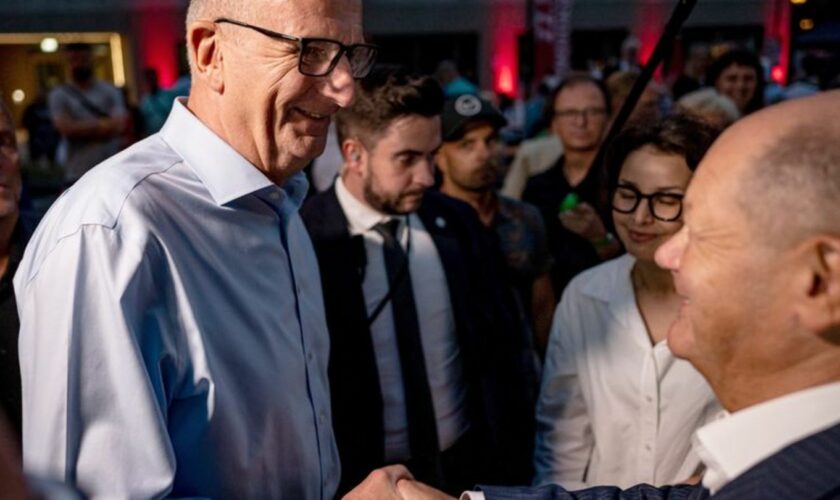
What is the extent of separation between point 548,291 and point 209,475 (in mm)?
2348

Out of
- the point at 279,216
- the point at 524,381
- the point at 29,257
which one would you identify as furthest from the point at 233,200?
the point at 524,381

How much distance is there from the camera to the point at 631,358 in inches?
85.4

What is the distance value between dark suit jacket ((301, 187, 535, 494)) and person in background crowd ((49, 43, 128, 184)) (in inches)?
155

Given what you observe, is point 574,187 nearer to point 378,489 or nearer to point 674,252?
point 378,489

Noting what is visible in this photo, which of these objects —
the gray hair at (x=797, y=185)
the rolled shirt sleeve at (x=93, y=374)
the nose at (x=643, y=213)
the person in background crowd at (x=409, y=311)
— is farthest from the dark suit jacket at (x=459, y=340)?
the gray hair at (x=797, y=185)

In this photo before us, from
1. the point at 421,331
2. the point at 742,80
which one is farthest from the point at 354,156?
the point at 742,80

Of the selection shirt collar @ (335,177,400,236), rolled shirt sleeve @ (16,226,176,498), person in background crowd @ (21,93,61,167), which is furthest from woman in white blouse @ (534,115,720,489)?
person in background crowd @ (21,93,61,167)

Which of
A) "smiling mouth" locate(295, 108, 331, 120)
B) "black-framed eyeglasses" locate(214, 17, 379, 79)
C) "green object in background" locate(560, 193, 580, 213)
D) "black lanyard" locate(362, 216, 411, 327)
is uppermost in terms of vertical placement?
"black-framed eyeglasses" locate(214, 17, 379, 79)

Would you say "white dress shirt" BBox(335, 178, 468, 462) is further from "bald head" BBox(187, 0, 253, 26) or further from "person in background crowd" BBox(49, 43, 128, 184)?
"person in background crowd" BBox(49, 43, 128, 184)

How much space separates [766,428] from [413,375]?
4.98ft

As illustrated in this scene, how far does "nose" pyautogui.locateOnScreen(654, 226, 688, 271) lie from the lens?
128 cm

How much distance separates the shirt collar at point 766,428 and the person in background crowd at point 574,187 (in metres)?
2.13

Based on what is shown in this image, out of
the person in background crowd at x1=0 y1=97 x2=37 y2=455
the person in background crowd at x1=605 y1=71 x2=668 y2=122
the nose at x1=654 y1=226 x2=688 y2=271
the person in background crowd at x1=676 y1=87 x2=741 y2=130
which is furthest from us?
the person in background crowd at x1=605 y1=71 x2=668 y2=122

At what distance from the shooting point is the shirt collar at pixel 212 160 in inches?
61.9
